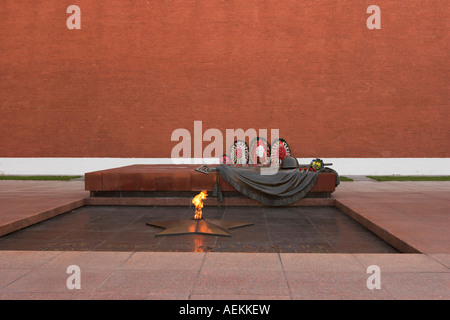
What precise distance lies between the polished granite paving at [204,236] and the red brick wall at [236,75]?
5.76 meters

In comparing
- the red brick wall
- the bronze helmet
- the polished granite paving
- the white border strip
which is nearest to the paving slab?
the polished granite paving

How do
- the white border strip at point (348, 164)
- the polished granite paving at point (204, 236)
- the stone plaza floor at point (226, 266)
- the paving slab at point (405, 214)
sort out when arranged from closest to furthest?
1. the stone plaza floor at point (226, 266)
2. the paving slab at point (405, 214)
3. the polished granite paving at point (204, 236)
4. the white border strip at point (348, 164)

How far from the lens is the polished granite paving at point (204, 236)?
10.4 ft

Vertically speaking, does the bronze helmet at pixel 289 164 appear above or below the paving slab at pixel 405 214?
above

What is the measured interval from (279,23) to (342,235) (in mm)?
8380

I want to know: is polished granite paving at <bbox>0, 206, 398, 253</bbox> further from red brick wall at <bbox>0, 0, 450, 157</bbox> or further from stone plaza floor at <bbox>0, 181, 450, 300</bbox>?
red brick wall at <bbox>0, 0, 450, 157</bbox>

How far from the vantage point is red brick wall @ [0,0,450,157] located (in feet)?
33.7

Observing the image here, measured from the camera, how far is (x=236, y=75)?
10.4 m

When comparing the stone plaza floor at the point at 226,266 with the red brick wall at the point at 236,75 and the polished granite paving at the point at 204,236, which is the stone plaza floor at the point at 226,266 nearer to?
the polished granite paving at the point at 204,236

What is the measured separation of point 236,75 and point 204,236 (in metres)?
7.65

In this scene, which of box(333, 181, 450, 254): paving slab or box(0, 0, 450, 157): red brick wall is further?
box(0, 0, 450, 157): red brick wall

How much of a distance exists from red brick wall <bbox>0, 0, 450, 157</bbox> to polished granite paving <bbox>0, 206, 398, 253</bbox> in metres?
5.76

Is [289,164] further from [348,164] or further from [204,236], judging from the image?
[348,164]

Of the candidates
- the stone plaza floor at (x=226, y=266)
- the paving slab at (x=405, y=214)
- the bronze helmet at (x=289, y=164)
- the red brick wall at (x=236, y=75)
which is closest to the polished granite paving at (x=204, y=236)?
the stone plaza floor at (x=226, y=266)
